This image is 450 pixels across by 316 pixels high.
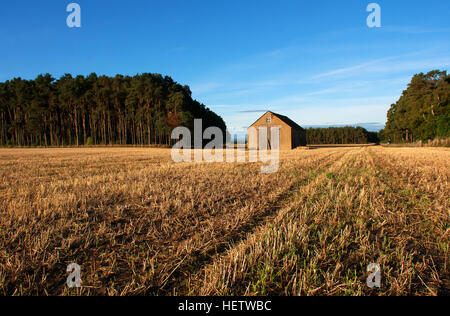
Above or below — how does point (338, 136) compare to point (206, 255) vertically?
above

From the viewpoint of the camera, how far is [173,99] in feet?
170

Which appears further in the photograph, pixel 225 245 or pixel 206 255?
pixel 225 245

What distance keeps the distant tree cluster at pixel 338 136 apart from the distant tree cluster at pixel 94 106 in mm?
98390

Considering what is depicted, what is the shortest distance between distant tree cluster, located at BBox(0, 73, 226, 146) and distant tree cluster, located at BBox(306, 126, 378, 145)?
98.4m

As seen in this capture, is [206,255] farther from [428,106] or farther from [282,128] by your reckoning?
[428,106]

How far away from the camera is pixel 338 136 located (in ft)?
447

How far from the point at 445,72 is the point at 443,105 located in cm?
1338

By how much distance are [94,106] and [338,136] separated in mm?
133580

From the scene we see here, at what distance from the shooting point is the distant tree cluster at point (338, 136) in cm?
13250

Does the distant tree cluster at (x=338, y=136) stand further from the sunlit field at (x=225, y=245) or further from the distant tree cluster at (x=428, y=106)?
the sunlit field at (x=225, y=245)

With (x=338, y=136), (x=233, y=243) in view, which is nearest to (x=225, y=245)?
(x=233, y=243)

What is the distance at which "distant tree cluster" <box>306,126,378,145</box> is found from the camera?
132 metres

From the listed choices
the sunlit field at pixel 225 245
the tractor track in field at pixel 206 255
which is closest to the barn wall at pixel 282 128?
the sunlit field at pixel 225 245

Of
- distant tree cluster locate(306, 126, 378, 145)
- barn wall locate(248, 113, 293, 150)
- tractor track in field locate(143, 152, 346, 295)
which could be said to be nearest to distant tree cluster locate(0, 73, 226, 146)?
barn wall locate(248, 113, 293, 150)
